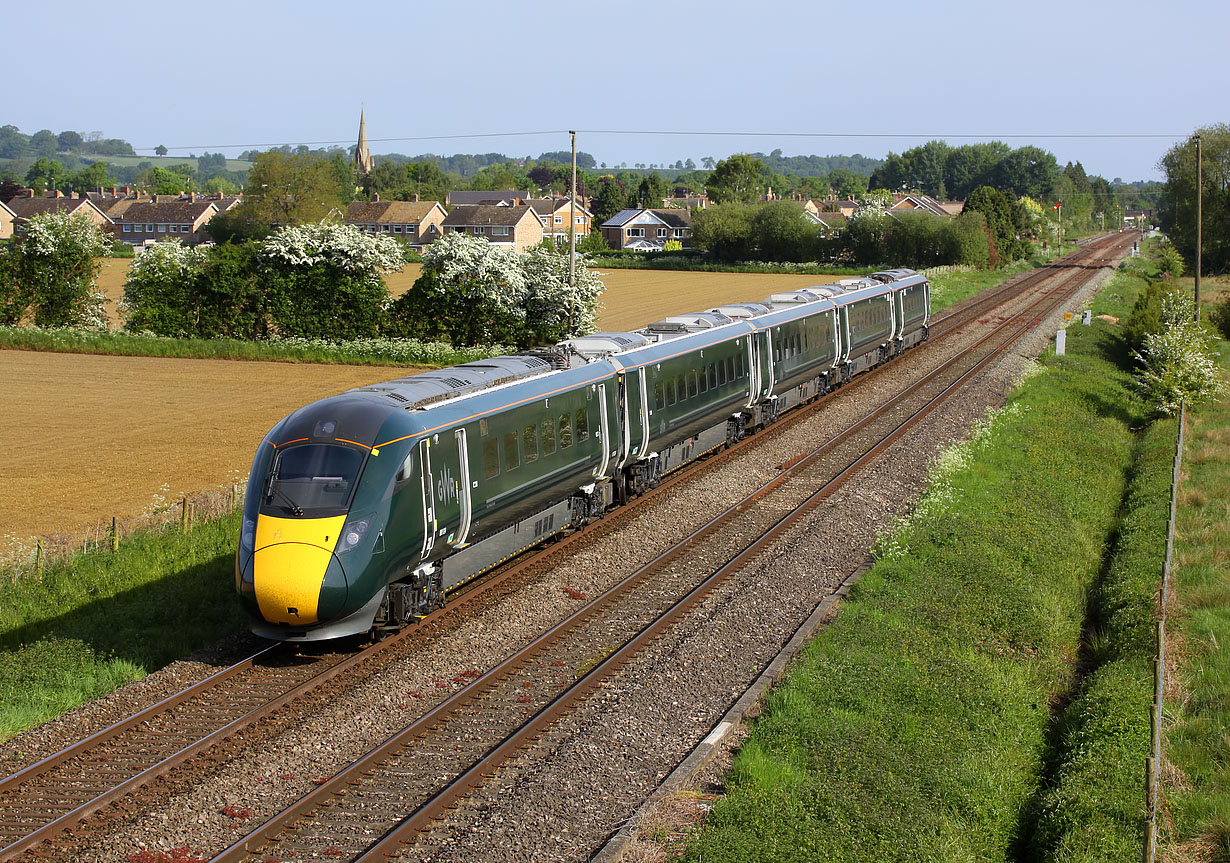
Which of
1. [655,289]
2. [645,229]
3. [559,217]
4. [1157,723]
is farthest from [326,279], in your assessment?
[559,217]

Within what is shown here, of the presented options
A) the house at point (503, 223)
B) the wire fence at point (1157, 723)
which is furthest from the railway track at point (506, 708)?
the house at point (503, 223)

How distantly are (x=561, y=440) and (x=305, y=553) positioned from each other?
5772mm

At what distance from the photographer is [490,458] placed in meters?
15.5

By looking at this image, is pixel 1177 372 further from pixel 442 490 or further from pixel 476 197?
pixel 476 197

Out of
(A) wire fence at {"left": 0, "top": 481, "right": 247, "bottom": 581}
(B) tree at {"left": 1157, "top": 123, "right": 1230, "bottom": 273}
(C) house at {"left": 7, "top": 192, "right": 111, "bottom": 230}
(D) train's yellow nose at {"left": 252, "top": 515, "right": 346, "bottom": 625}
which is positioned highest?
(C) house at {"left": 7, "top": 192, "right": 111, "bottom": 230}

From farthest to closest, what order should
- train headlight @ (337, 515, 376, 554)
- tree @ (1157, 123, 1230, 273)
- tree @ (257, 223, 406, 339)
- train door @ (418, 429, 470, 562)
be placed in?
tree @ (1157, 123, 1230, 273)
tree @ (257, 223, 406, 339)
train door @ (418, 429, 470, 562)
train headlight @ (337, 515, 376, 554)

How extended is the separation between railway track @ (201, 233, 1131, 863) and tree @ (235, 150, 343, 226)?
284ft

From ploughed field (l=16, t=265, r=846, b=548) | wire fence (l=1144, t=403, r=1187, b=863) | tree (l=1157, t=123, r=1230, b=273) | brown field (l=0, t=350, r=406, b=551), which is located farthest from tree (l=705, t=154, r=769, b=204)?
wire fence (l=1144, t=403, r=1187, b=863)

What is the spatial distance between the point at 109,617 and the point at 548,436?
661 centimetres

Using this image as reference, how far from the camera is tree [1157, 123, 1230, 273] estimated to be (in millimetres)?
78625

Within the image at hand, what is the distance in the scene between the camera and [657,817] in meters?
9.74

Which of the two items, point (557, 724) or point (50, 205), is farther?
point (50, 205)

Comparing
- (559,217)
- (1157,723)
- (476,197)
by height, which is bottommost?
(1157,723)

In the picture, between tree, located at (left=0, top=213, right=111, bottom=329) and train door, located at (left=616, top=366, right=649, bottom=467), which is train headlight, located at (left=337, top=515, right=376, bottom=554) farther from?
tree, located at (left=0, top=213, right=111, bottom=329)
